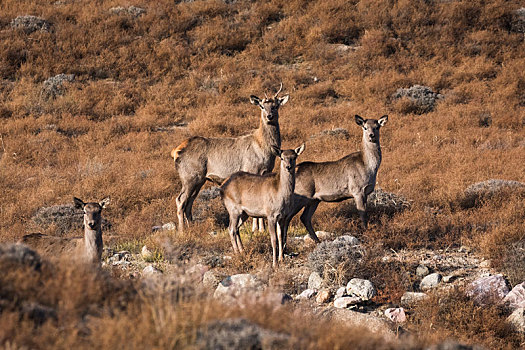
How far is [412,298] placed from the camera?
8.72 meters

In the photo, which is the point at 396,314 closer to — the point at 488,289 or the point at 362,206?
the point at 488,289

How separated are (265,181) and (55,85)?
1418cm

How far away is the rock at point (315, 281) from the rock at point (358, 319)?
45.8 inches

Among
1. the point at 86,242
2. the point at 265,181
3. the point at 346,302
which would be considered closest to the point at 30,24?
the point at 265,181

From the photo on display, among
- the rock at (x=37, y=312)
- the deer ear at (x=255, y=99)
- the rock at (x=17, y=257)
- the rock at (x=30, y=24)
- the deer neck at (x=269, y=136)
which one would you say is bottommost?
the rock at (x=37, y=312)

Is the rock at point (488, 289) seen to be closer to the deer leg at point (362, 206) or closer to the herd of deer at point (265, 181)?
the deer leg at point (362, 206)

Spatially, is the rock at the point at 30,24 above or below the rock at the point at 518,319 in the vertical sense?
above

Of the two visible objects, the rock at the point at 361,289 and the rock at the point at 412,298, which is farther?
the rock at the point at 361,289

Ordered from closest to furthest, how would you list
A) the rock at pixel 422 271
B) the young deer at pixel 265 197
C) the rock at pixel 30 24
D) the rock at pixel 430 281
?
the rock at pixel 430 281 < the rock at pixel 422 271 < the young deer at pixel 265 197 < the rock at pixel 30 24

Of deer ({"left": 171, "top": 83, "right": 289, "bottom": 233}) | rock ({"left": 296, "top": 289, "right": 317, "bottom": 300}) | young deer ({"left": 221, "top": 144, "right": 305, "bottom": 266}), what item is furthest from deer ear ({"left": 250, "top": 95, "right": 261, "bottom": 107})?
rock ({"left": 296, "top": 289, "right": 317, "bottom": 300})

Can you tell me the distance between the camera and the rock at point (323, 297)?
8.83m

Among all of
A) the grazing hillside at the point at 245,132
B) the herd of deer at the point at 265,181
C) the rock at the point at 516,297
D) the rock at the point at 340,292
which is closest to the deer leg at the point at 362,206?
the herd of deer at the point at 265,181

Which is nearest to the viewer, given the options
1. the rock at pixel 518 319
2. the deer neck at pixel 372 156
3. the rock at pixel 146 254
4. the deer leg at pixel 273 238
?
the rock at pixel 518 319

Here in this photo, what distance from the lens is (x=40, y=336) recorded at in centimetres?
448
